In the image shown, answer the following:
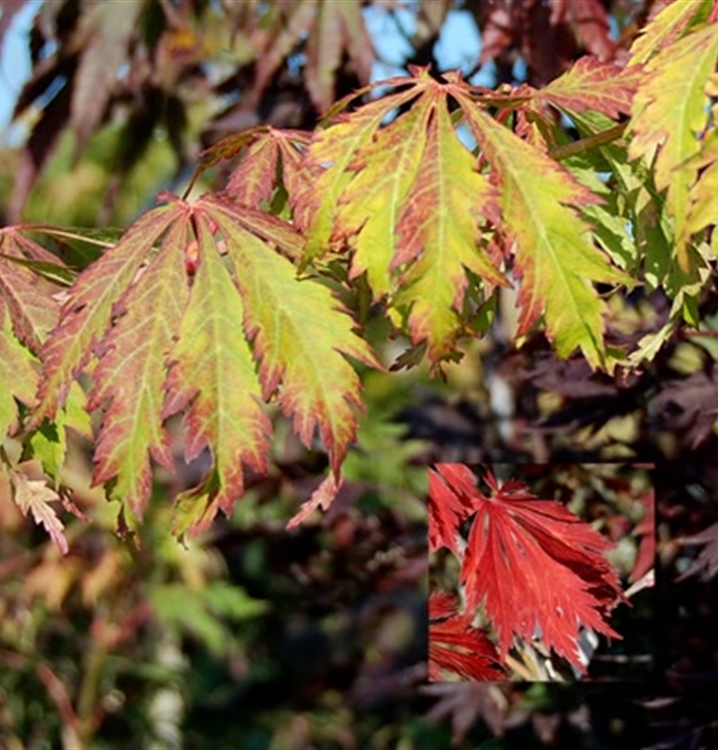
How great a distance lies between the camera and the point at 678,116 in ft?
2.59

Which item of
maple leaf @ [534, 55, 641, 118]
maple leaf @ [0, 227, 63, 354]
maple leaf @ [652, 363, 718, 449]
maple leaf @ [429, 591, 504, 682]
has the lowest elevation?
maple leaf @ [429, 591, 504, 682]

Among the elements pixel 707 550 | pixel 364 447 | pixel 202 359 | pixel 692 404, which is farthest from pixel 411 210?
pixel 364 447

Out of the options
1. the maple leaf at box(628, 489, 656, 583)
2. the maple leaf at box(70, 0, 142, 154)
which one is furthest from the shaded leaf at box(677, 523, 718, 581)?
the maple leaf at box(70, 0, 142, 154)

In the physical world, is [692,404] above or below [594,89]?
below

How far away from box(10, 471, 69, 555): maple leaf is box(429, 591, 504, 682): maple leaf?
11.6 inches

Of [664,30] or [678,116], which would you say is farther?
[664,30]

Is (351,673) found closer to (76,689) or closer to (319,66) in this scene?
(319,66)

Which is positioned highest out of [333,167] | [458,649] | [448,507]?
[333,167]

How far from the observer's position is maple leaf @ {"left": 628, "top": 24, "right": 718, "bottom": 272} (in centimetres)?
79

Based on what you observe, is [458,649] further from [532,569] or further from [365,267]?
[365,267]

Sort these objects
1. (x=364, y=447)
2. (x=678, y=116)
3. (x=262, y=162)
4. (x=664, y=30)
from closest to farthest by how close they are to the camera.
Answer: (x=678, y=116) → (x=664, y=30) → (x=262, y=162) → (x=364, y=447)

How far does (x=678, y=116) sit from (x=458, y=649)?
0.46 metres

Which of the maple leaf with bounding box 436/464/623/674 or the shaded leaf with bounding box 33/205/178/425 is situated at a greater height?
the shaded leaf with bounding box 33/205/178/425

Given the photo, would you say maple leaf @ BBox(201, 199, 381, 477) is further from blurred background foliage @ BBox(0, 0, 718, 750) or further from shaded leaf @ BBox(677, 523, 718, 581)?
shaded leaf @ BBox(677, 523, 718, 581)
